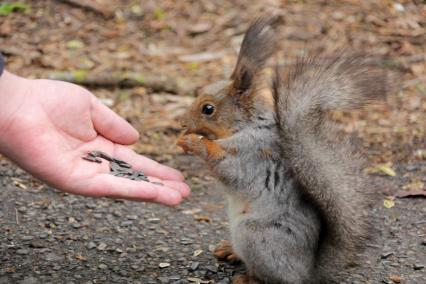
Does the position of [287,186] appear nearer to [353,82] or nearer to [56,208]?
[353,82]

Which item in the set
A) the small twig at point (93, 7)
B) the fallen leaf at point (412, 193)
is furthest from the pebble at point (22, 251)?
the small twig at point (93, 7)

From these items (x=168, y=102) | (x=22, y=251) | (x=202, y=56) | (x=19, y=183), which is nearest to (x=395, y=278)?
(x=22, y=251)

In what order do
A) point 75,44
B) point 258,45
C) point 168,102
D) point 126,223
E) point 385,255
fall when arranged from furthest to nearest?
1. point 75,44
2. point 168,102
3. point 126,223
4. point 385,255
5. point 258,45

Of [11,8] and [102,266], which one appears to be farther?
[11,8]

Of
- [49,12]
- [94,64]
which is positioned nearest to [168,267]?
[94,64]

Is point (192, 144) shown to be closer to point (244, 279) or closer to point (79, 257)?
point (244, 279)

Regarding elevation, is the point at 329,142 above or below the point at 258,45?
below

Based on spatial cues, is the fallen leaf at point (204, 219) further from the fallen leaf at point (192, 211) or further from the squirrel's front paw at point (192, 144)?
the squirrel's front paw at point (192, 144)
